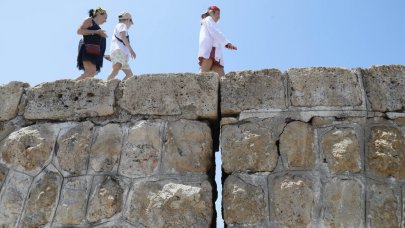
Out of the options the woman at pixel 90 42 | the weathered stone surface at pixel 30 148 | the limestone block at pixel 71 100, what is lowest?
the weathered stone surface at pixel 30 148

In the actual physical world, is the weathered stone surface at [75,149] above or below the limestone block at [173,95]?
below

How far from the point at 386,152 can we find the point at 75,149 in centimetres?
222

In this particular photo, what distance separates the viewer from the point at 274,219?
10.4 feet

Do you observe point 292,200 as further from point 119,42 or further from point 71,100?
point 119,42

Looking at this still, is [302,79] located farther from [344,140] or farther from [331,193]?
[331,193]

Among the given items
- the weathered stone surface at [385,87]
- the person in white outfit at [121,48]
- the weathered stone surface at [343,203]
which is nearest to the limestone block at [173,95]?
the weathered stone surface at [343,203]

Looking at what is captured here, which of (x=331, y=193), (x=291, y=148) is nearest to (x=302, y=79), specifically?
(x=291, y=148)

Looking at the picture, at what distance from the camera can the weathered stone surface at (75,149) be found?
3520mm

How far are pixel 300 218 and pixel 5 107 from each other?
2.46 m

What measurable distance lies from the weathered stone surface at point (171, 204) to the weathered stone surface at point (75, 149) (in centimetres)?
48

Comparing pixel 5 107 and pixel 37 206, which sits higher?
pixel 5 107

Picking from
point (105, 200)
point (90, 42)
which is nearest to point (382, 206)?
point (105, 200)

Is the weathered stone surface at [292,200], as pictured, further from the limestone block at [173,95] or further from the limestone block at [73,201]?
the limestone block at [73,201]

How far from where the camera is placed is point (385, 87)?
11.4ft
